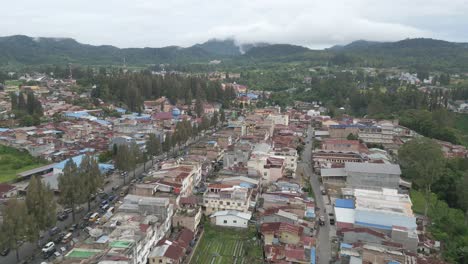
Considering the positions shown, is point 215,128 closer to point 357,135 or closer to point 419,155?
point 357,135

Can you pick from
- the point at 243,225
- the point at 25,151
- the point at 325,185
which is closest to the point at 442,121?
the point at 325,185

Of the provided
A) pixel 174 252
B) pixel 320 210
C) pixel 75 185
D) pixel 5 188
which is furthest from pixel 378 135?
pixel 5 188

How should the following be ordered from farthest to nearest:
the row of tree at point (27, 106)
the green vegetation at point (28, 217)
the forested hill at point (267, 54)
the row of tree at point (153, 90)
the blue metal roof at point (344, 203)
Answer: the forested hill at point (267, 54) → the row of tree at point (153, 90) → the row of tree at point (27, 106) → the blue metal roof at point (344, 203) → the green vegetation at point (28, 217)

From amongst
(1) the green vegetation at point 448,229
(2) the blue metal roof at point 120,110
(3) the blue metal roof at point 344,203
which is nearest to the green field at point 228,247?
(3) the blue metal roof at point 344,203

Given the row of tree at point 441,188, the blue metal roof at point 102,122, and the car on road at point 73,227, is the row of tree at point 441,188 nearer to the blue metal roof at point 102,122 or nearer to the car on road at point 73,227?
the car on road at point 73,227

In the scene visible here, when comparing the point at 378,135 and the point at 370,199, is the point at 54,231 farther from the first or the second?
the point at 378,135

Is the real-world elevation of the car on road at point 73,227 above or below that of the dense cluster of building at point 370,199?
below

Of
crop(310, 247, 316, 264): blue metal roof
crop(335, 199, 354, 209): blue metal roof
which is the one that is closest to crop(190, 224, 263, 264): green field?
crop(310, 247, 316, 264): blue metal roof
